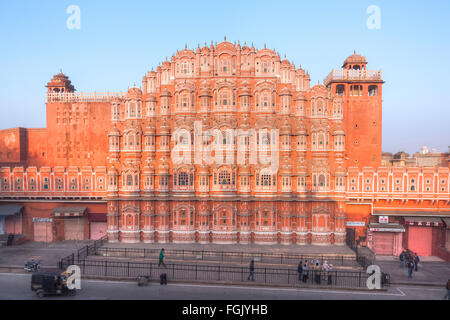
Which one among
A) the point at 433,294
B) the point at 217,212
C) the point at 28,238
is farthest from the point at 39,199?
the point at 433,294

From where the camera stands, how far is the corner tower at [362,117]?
36.7 meters

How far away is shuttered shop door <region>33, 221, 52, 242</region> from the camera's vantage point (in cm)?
3725

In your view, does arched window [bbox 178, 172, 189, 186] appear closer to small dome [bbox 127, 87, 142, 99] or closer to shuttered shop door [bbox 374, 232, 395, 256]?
small dome [bbox 127, 87, 142, 99]

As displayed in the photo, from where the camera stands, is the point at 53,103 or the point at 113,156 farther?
the point at 53,103

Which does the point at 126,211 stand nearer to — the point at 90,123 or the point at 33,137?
the point at 90,123

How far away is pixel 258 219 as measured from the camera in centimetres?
3328

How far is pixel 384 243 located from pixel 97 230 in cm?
3122

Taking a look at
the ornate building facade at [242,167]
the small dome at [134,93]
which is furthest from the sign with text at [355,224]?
the small dome at [134,93]

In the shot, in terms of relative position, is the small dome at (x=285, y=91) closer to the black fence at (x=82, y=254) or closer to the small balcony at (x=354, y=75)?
the small balcony at (x=354, y=75)

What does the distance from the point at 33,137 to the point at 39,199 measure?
9798mm

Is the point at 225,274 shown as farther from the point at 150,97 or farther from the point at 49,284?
the point at 150,97

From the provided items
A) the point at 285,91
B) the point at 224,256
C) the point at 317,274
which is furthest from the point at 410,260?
the point at 285,91

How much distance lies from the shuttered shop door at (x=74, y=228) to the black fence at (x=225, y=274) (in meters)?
9.71

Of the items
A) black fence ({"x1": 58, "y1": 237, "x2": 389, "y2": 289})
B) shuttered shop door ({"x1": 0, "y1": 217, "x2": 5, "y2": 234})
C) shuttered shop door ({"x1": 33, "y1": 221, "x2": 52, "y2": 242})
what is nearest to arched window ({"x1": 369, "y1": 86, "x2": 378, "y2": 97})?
black fence ({"x1": 58, "y1": 237, "x2": 389, "y2": 289})
